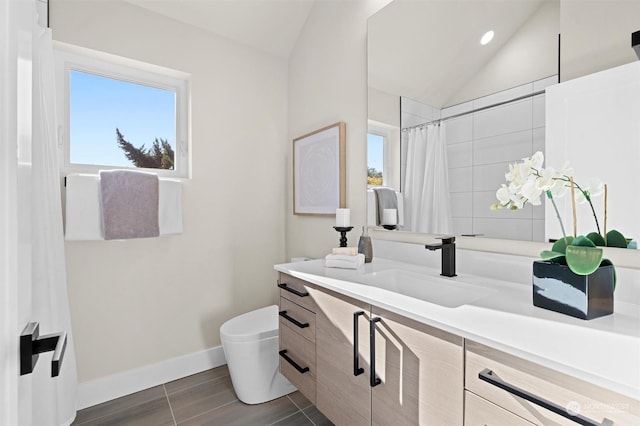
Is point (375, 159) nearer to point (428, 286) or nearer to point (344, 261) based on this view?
point (344, 261)

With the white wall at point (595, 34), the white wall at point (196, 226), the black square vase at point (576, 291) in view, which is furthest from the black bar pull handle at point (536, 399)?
the white wall at point (196, 226)

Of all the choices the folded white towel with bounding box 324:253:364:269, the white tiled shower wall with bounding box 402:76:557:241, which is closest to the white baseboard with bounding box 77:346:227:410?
the folded white towel with bounding box 324:253:364:269

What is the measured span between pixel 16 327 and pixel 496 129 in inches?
61.3

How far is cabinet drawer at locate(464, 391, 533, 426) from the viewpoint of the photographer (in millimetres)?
755

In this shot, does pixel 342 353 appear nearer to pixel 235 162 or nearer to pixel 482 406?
pixel 482 406

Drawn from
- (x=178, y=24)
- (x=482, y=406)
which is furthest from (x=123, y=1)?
(x=482, y=406)

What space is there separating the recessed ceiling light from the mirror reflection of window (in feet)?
2.07

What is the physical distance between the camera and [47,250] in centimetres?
155

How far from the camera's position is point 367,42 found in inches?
73.7

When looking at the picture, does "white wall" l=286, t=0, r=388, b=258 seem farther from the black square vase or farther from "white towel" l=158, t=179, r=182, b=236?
the black square vase

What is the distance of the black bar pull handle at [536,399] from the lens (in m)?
0.63

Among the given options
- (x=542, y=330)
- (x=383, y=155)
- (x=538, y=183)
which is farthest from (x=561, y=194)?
(x=383, y=155)

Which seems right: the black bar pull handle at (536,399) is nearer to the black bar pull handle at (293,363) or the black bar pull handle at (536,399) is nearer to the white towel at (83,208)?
the black bar pull handle at (293,363)

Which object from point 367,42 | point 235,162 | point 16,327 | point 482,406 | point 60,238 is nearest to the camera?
point 16,327
